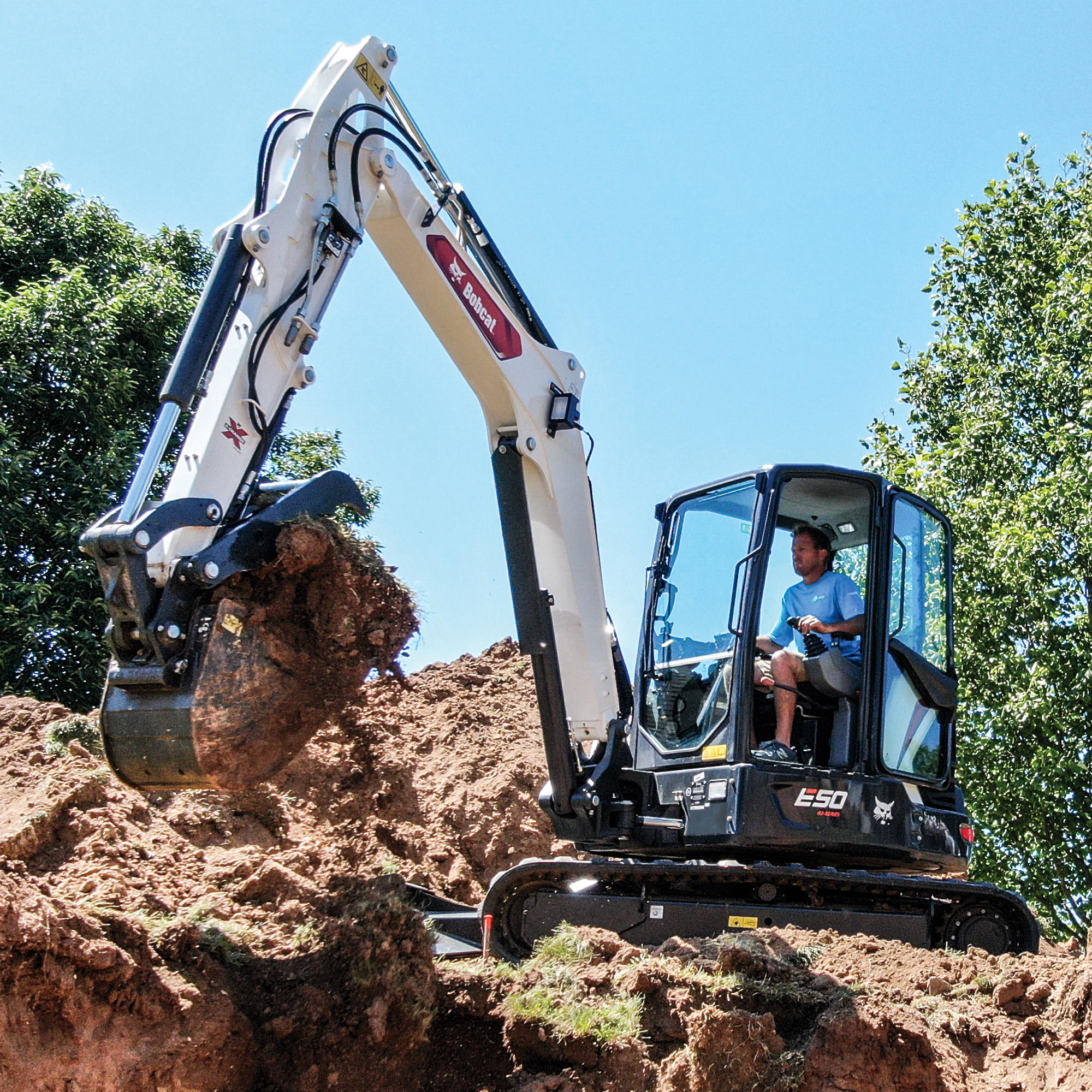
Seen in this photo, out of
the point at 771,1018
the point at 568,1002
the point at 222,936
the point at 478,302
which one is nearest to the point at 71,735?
the point at 222,936

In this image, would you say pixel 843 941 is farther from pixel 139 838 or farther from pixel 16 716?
pixel 16 716

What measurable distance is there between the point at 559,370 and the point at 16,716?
4.62m

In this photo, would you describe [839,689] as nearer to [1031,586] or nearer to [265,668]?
[265,668]

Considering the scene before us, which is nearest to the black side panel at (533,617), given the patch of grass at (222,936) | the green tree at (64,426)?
the patch of grass at (222,936)

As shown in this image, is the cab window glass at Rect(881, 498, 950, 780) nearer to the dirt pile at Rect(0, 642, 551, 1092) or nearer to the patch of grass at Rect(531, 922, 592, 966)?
the patch of grass at Rect(531, 922, 592, 966)

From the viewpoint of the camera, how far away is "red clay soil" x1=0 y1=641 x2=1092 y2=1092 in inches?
166

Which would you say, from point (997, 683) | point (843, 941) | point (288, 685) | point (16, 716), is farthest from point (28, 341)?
point (997, 683)

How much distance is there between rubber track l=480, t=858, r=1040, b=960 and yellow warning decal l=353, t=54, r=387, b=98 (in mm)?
4218

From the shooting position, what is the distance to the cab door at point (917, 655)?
6.69m

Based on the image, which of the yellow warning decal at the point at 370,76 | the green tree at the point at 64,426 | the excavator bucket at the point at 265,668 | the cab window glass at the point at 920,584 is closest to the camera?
the excavator bucket at the point at 265,668

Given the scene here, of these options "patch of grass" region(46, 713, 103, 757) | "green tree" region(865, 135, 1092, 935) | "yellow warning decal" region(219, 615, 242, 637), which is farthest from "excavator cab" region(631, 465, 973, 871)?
"green tree" region(865, 135, 1092, 935)

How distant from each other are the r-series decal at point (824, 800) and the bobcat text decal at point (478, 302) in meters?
2.95

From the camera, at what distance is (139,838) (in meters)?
6.50

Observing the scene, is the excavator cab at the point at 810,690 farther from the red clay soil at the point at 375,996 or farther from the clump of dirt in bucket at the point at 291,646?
the clump of dirt in bucket at the point at 291,646
